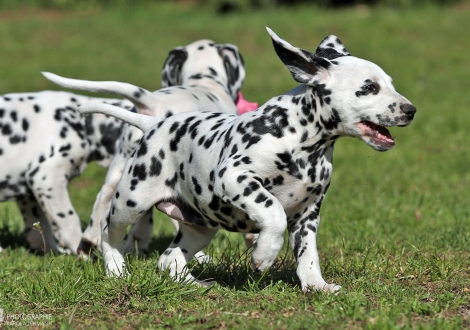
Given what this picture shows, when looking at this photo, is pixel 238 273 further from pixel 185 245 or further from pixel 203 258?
pixel 203 258

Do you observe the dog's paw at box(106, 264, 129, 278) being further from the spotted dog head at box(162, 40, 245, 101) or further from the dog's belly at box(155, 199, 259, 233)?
the spotted dog head at box(162, 40, 245, 101)

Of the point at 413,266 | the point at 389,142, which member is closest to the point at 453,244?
the point at 413,266

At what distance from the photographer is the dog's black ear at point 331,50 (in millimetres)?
4789

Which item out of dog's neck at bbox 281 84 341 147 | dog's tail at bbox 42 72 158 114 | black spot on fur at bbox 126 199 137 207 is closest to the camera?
dog's neck at bbox 281 84 341 147

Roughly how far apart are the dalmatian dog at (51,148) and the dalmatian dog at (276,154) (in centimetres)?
212

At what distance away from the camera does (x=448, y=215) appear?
25.3 ft

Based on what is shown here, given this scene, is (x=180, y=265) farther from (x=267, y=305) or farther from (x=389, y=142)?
(x=389, y=142)

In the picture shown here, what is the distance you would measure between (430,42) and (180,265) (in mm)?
14980

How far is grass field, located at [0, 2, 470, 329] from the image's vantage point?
4418 millimetres

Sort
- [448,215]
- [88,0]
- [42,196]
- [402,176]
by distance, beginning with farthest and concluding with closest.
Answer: [88,0] < [402,176] < [448,215] < [42,196]

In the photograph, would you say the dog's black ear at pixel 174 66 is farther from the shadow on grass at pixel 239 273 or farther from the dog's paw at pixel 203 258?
the shadow on grass at pixel 239 273

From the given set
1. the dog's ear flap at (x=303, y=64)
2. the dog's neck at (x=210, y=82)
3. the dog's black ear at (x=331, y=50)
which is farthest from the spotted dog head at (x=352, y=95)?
the dog's neck at (x=210, y=82)

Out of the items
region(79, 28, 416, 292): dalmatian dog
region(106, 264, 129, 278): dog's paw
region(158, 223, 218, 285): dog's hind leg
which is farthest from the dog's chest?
region(106, 264, 129, 278): dog's paw

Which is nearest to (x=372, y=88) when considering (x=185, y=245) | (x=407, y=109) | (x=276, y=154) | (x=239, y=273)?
(x=407, y=109)
